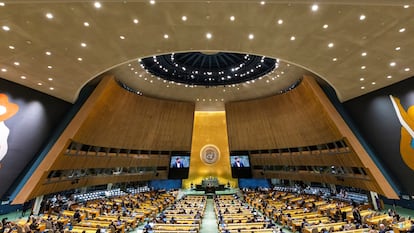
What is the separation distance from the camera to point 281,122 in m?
22.4

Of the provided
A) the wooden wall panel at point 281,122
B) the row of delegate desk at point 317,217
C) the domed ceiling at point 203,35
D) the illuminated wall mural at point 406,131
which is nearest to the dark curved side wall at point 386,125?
the illuminated wall mural at point 406,131

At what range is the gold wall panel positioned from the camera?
1272 inches

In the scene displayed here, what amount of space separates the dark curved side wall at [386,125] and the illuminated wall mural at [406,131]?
26 centimetres

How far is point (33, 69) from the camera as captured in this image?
12.3 metres

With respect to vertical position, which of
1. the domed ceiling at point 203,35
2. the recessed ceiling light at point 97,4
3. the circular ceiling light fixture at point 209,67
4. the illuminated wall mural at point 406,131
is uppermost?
the circular ceiling light fixture at point 209,67

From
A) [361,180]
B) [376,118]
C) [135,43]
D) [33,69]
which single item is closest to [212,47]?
[135,43]

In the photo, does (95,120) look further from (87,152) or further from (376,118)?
(376,118)

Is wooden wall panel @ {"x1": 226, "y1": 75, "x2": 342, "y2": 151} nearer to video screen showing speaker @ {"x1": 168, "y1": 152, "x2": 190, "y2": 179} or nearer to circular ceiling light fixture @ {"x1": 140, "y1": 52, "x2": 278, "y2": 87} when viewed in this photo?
circular ceiling light fixture @ {"x1": 140, "y1": 52, "x2": 278, "y2": 87}

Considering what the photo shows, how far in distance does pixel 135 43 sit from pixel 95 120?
31.8 feet

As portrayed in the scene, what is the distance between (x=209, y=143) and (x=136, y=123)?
47.6 ft

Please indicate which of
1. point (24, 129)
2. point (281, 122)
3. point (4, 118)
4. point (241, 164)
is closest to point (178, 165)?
point (241, 164)

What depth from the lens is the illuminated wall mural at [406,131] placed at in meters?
13.2

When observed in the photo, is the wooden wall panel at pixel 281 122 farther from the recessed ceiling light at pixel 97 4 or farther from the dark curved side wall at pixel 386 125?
the recessed ceiling light at pixel 97 4

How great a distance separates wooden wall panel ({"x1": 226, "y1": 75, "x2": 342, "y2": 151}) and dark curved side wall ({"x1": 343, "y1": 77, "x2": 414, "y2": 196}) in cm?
275
